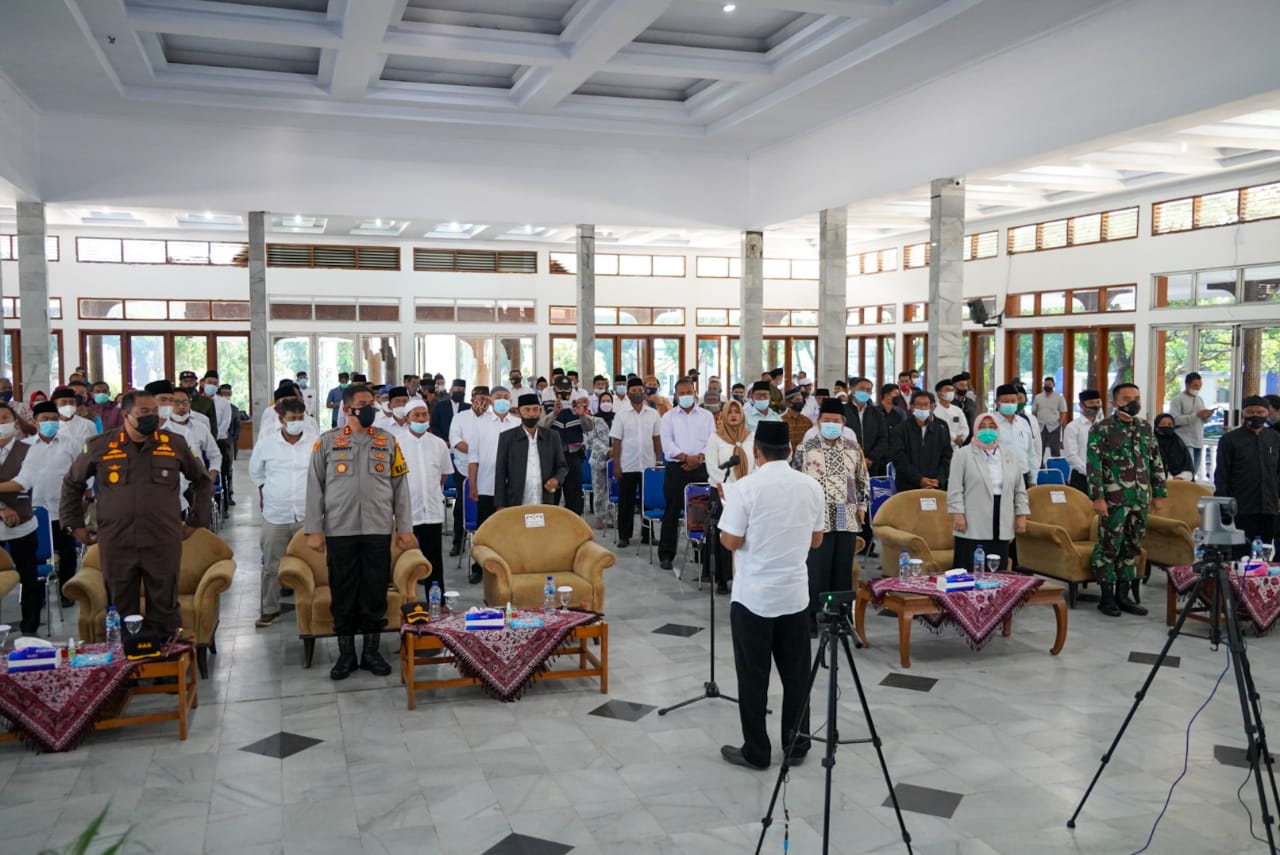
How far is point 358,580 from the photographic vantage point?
6309 mm

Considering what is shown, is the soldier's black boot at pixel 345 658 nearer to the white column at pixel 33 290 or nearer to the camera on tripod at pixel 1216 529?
the camera on tripod at pixel 1216 529

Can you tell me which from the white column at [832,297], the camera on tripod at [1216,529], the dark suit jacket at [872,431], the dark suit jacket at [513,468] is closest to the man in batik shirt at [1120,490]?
the dark suit jacket at [872,431]

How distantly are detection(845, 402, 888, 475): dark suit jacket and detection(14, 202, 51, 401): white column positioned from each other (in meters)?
11.0

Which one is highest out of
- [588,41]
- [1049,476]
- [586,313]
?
[588,41]

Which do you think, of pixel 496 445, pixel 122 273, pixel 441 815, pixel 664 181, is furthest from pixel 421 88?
pixel 441 815

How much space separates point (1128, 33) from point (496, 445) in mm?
7471

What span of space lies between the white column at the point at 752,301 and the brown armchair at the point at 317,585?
1186 cm

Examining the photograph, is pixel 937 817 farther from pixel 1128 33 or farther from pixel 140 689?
pixel 1128 33

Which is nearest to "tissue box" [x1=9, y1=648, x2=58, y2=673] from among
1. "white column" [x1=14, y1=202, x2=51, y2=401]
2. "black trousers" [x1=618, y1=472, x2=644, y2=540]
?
"black trousers" [x1=618, y1=472, x2=644, y2=540]

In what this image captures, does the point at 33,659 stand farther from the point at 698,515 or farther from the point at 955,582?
the point at 955,582

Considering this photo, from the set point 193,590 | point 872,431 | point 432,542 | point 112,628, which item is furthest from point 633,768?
point 872,431

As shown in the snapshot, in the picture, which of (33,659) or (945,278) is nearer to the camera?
(33,659)

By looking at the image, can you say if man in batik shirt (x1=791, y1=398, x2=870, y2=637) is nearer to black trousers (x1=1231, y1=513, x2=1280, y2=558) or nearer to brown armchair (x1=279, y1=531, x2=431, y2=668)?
brown armchair (x1=279, y1=531, x2=431, y2=668)

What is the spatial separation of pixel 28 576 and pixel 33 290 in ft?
27.9
